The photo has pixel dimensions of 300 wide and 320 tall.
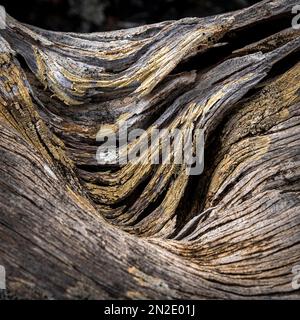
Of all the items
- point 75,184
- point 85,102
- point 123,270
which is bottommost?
point 123,270

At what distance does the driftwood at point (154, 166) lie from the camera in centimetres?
312

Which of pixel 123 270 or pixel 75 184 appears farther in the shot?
pixel 75 184

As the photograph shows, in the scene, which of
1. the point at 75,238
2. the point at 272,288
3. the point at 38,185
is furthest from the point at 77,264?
the point at 272,288

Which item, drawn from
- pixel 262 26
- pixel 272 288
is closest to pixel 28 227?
pixel 272 288

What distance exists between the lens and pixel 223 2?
9.59 metres

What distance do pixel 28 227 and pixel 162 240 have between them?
90 centimetres

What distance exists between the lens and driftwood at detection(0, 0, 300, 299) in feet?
10.2

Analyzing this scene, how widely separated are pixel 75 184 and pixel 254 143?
143 centimetres

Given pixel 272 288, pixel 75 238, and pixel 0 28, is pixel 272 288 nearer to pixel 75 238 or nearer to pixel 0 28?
pixel 75 238

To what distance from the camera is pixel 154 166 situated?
4375mm

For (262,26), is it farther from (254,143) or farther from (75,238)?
(75,238)
